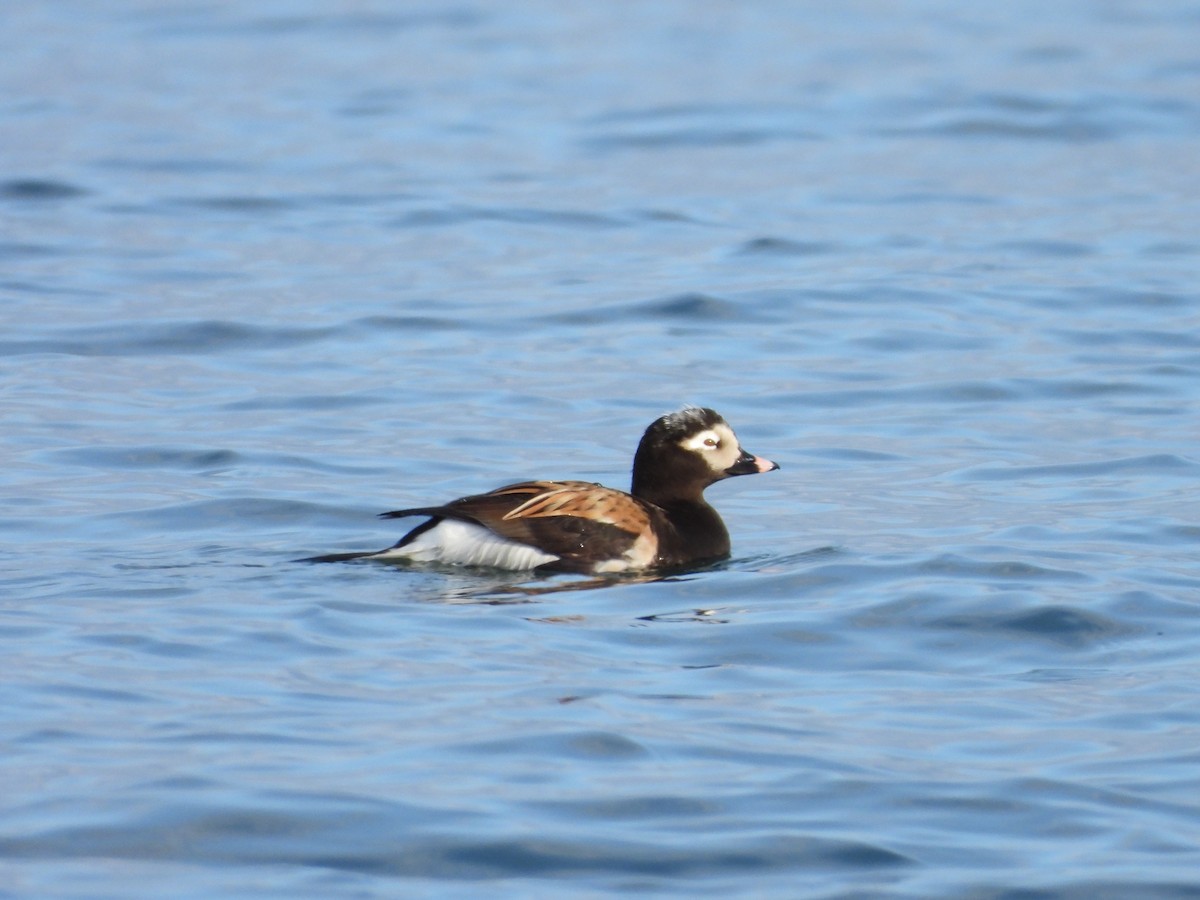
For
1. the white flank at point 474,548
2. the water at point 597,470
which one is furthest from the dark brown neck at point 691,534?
the white flank at point 474,548

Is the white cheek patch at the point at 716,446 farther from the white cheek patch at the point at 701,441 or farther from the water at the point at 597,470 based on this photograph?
the water at the point at 597,470

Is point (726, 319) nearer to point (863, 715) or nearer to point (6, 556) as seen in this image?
point (6, 556)

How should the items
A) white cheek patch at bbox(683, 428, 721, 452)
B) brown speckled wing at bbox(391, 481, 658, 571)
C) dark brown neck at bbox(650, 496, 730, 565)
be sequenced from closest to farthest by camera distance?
brown speckled wing at bbox(391, 481, 658, 571)
dark brown neck at bbox(650, 496, 730, 565)
white cheek patch at bbox(683, 428, 721, 452)

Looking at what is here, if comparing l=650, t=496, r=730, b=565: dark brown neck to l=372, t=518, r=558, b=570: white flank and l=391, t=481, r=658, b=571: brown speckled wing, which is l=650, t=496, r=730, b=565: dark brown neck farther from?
l=372, t=518, r=558, b=570: white flank

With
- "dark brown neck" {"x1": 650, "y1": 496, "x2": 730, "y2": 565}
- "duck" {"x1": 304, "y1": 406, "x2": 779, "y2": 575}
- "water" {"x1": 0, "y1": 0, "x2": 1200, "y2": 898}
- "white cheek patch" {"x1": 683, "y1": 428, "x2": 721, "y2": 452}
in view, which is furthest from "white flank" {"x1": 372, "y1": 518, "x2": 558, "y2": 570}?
"white cheek patch" {"x1": 683, "y1": 428, "x2": 721, "y2": 452}

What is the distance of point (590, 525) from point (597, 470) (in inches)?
82.9

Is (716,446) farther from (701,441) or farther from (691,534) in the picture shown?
(691,534)

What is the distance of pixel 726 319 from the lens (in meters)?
16.5

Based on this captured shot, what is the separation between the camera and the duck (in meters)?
9.64

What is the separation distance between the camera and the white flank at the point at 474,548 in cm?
965

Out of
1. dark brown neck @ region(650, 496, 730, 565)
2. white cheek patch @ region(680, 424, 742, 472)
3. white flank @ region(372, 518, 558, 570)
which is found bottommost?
dark brown neck @ region(650, 496, 730, 565)

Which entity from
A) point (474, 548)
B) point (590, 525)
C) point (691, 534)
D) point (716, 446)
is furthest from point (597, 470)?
point (474, 548)

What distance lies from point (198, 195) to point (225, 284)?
3922 mm

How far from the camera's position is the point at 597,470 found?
11.9 m
